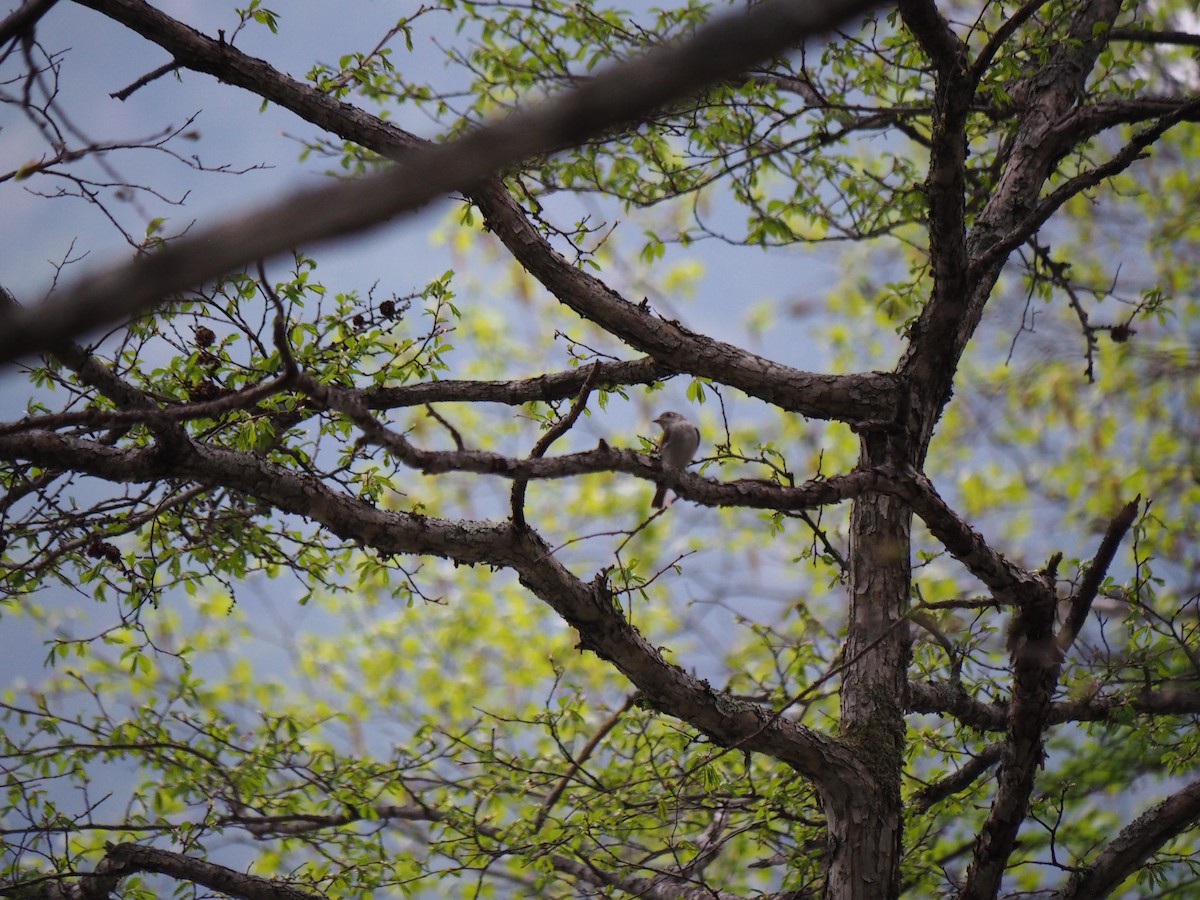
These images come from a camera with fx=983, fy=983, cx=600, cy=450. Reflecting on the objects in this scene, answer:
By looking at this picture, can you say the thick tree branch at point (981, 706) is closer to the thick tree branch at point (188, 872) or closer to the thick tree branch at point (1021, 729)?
the thick tree branch at point (1021, 729)

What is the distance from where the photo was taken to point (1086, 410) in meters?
9.47

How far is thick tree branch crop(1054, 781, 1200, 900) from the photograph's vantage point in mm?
3449

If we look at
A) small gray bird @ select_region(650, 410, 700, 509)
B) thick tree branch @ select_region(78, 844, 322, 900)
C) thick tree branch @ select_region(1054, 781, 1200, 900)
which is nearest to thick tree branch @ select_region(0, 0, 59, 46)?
small gray bird @ select_region(650, 410, 700, 509)

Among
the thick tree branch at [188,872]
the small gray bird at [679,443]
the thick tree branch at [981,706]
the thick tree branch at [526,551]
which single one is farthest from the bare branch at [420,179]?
the thick tree branch at [188,872]

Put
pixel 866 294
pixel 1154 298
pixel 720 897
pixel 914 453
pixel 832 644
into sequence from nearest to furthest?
pixel 914 453 → pixel 720 897 → pixel 1154 298 → pixel 832 644 → pixel 866 294

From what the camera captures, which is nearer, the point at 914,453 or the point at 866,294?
the point at 914,453

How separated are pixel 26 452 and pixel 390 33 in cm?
230

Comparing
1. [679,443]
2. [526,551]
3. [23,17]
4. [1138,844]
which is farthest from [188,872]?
[1138,844]

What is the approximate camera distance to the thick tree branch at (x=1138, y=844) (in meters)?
3.45

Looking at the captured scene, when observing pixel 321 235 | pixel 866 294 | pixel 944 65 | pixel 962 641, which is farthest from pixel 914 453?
pixel 866 294

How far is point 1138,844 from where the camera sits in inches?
138

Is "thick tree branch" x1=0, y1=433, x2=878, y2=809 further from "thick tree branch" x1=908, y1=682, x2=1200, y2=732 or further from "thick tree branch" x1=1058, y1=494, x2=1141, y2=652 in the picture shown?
"thick tree branch" x1=1058, y1=494, x2=1141, y2=652

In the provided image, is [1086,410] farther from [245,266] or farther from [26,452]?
[245,266]

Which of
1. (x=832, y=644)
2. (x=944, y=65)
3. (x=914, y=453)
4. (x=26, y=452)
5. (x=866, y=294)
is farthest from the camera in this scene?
(x=866, y=294)
